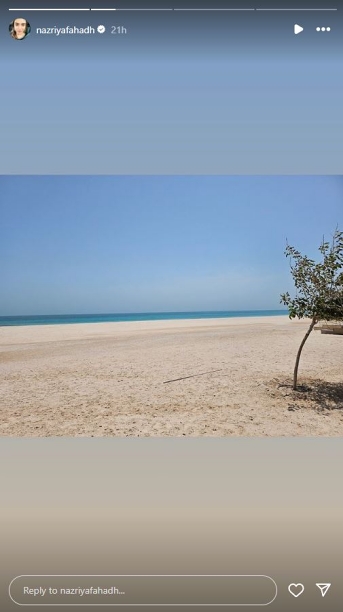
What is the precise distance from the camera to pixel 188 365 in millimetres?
7477

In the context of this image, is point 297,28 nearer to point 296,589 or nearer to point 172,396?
point 296,589

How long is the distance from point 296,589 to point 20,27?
3368mm

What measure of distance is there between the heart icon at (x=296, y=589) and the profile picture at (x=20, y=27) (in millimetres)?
3328

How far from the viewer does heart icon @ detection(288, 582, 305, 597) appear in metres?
1.23

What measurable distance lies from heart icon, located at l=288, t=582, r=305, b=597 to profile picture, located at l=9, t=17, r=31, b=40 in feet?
10.9

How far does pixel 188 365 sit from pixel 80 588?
632 centimetres

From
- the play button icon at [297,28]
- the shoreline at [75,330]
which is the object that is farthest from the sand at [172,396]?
the shoreline at [75,330]

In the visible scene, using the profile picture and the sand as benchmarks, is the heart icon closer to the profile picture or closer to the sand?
the sand

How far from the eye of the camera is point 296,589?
4.06 ft

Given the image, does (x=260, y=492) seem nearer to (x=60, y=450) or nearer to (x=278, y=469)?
(x=278, y=469)

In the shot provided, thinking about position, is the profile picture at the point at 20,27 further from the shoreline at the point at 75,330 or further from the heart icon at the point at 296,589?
the shoreline at the point at 75,330

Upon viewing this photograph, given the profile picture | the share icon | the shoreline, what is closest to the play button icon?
the profile picture

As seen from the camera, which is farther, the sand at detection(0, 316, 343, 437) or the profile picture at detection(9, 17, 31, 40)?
the sand at detection(0, 316, 343, 437)

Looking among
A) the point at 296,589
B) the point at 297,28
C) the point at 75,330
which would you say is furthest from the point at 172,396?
the point at 75,330
